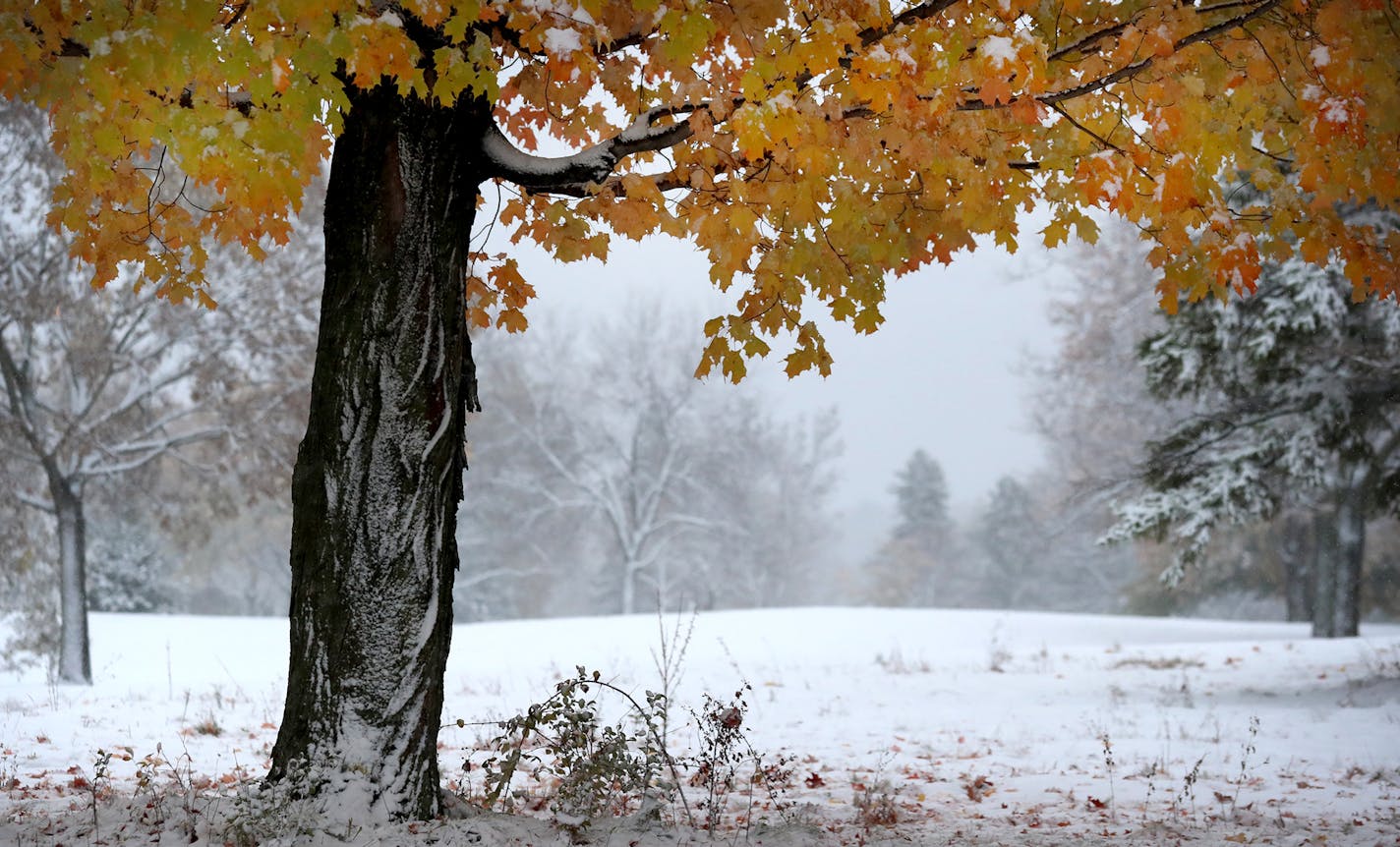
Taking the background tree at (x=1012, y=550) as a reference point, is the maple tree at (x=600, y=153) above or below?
above

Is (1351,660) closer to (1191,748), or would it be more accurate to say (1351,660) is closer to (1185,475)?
(1185,475)

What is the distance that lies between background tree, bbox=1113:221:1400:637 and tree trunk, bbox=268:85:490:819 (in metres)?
9.42

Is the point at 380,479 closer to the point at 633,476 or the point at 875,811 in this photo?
the point at 875,811

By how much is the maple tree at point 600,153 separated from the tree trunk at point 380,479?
0.01m

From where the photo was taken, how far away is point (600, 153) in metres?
4.40

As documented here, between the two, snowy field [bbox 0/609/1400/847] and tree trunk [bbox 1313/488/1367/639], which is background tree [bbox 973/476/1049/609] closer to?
tree trunk [bbox 1313/488/1367/639]

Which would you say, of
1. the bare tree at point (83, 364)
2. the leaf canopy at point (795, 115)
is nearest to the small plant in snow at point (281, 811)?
the leaf canopy at point (795, 115)

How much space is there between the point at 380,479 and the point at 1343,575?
633 inches

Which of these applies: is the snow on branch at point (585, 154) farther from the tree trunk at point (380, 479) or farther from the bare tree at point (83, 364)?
the bare tree at point (83, 364)

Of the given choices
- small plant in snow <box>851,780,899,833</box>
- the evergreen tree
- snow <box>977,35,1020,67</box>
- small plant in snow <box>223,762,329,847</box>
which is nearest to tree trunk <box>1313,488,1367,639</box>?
small plant in snow <box>851,780,899,833</box>

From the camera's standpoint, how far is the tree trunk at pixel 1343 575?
14.8 meters

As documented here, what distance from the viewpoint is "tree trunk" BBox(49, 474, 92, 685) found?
11.0 meters

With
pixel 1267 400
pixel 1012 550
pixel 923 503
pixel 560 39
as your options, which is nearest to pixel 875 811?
pixel 560 39

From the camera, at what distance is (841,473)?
37.8 m
